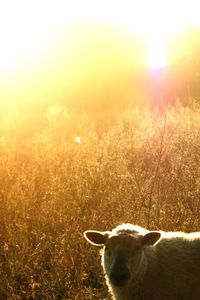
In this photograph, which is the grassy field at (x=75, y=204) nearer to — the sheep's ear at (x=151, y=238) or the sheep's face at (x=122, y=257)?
the sheep's face at (x=122, y=257)

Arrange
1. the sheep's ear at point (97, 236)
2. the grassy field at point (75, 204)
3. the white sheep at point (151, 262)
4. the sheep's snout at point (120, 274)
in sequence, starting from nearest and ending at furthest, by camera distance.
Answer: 1. the sheep's snout at point (120, 274)
2. the white sheep at point (151, 262)
3. the sheep's ear at point (97, 236)
4. the grassy field at point (75, 204)

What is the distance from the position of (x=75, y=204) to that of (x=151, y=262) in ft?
6.05

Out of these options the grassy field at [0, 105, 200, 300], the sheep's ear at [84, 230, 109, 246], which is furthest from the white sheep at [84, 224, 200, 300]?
the grassy field at [0, 105, 200, 300]

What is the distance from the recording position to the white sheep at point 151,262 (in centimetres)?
463

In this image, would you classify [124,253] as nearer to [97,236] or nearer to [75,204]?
[97,236]

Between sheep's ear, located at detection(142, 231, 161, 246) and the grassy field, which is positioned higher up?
sheep's ear, located at detection(142, 231, 161, 246)

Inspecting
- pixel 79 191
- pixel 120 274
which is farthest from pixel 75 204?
pixel 120 274

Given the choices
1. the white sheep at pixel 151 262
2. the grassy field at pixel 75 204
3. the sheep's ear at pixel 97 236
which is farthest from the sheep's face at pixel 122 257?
the grassy field at pixel 75 204

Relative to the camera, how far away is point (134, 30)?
1126 inches

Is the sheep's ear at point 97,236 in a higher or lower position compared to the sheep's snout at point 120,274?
higher

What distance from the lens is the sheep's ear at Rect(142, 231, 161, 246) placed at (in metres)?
4.65

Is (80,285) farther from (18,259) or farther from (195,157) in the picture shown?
(195,157)

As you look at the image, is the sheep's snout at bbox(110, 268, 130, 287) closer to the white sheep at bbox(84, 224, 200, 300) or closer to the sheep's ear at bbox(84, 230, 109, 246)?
the white sheep at bbox(84, 224, 200, 300)

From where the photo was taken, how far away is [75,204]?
21.4 ft
